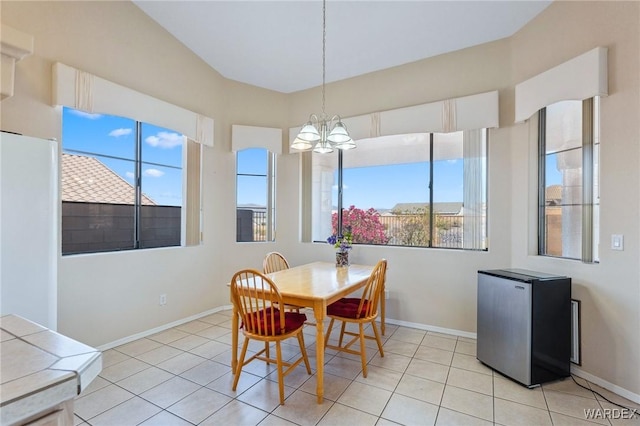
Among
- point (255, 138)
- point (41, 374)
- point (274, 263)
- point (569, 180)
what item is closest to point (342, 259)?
point (274, 263)

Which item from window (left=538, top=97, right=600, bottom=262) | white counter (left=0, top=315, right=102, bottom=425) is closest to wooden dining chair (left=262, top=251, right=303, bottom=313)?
white counter (left=0, top=315, right=102, bottom=425)

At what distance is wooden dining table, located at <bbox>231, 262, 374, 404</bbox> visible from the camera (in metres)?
2.30

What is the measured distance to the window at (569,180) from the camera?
2646mm

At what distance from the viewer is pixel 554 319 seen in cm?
252

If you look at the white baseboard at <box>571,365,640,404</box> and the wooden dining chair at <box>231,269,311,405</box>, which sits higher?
the wooden dining chair at <box>231,269,311,405</box>

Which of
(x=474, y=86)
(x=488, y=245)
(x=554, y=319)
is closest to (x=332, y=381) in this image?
(x=554, y=319)

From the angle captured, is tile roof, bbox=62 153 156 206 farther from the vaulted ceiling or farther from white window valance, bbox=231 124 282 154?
the vaulted ceiling

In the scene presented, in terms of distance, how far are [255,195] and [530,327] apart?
3710 mm

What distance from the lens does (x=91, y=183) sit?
3125 millimetres

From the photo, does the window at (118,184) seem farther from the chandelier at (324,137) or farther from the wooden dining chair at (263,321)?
the chandelier at (324,137)

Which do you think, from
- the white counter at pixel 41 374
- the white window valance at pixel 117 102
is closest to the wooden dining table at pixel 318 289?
the white counter at pixel 41 374

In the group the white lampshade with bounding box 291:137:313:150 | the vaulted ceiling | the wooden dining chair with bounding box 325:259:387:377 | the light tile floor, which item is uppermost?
the vaulted ceiling

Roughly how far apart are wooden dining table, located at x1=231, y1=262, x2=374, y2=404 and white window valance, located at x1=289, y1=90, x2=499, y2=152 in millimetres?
1818

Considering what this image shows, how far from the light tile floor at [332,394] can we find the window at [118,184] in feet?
3.93
